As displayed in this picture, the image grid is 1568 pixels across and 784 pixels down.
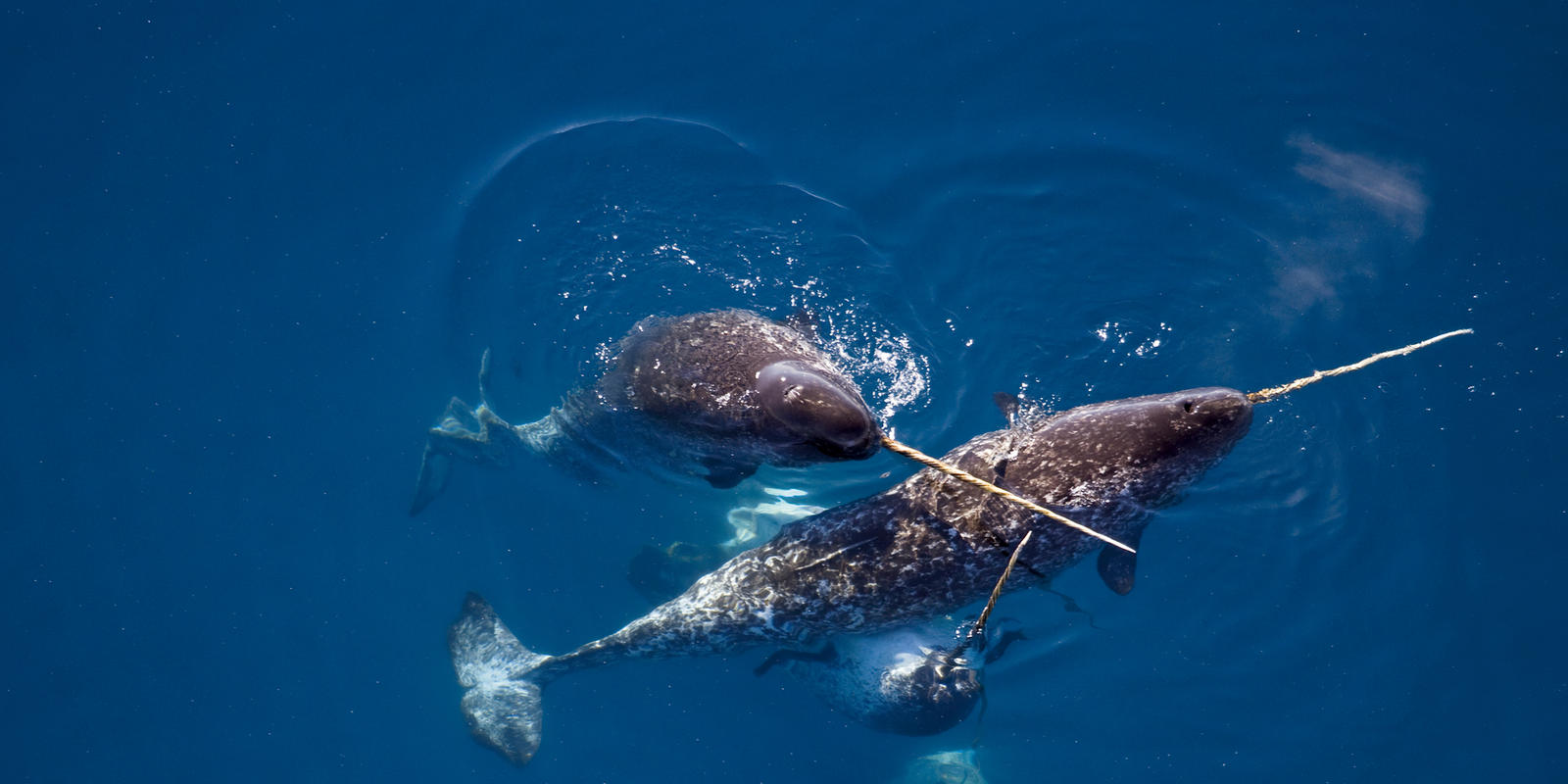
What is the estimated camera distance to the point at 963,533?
6648mm

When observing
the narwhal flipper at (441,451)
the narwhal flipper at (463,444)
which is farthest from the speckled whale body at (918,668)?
the narwhal flipper at (441,451)

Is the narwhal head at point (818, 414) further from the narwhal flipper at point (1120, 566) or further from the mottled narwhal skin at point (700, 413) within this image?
the narwhal flipper at point (1120, 566)

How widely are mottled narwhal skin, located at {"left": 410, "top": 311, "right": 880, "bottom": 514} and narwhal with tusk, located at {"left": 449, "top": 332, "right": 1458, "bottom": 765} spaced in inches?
36.4

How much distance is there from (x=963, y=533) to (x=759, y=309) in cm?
326

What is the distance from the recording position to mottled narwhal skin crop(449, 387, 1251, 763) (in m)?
6.19

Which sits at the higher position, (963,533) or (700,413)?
(700,413)

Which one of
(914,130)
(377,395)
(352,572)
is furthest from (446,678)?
(914,130)

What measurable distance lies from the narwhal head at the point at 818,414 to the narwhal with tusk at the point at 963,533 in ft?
4.16

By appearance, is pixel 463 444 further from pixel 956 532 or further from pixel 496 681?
pixel 956 532

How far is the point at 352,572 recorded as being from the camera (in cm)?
980

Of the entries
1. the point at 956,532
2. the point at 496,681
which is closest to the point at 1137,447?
the point at 956,532

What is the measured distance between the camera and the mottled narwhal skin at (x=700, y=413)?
5875mm

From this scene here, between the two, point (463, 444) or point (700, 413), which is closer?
point (700, 413)

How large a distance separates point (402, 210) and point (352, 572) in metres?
4.45
